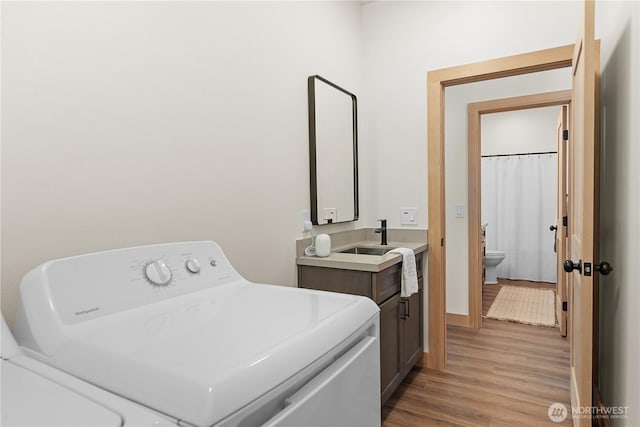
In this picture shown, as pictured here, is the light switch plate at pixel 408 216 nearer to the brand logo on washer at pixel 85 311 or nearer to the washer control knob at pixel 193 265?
the washer control knob at pixel 193 265

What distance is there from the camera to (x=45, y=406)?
61 cm

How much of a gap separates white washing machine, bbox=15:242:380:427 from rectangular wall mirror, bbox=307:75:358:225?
1.17 metres

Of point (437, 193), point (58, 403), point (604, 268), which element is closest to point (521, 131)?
point (437, 193)

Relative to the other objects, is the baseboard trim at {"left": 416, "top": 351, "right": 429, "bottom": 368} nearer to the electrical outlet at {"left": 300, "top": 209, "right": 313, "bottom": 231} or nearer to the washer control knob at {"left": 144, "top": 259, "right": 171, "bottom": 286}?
the electrical outlet at {"left": 300, "top": 209, "right": 313, "bottom": 231}

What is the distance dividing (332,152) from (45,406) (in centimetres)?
205

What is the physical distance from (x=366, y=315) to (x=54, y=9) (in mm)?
1255

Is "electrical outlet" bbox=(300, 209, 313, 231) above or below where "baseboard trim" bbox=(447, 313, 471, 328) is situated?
above

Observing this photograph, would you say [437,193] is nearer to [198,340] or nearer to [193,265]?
[193,265]

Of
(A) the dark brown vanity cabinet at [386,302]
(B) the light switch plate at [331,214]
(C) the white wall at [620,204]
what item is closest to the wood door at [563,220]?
(C) the white wall at [620,204]

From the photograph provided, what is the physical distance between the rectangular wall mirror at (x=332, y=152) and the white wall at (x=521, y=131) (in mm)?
3485

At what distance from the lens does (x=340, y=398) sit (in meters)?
0.88

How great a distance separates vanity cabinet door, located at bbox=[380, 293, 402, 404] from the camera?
1974 mm

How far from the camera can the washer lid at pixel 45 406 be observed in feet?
1.84

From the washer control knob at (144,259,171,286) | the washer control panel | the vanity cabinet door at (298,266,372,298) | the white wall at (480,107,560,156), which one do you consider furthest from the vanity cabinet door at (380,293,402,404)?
the white wall at (480,107,560,156)
